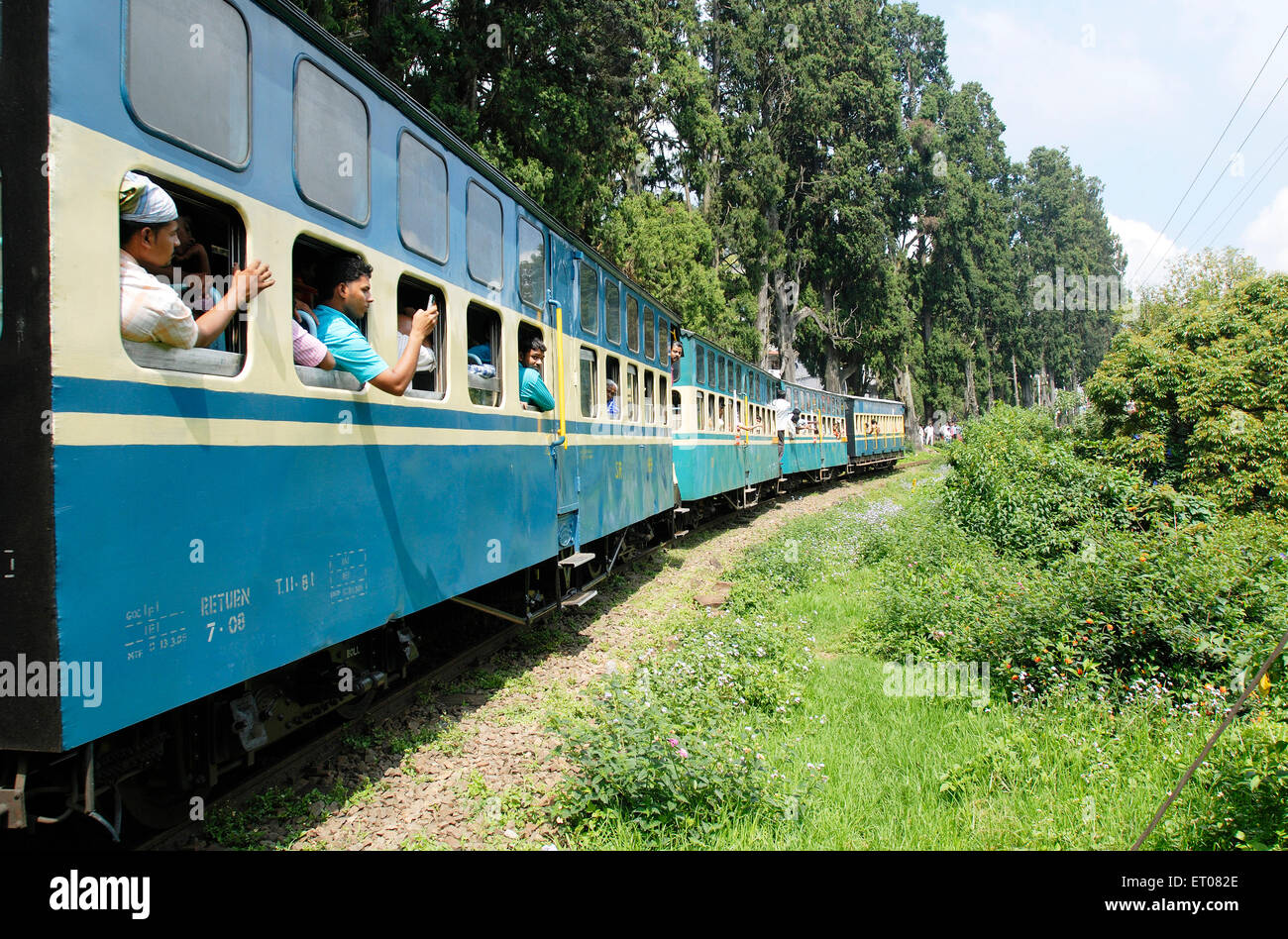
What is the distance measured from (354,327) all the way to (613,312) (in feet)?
16.9

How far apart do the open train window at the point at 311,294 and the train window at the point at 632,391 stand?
5.39 m

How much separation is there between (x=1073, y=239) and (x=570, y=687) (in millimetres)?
74147

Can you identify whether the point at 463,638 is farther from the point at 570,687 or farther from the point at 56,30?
the point at 56,30

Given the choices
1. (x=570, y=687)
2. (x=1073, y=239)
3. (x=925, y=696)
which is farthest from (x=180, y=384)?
(x=1073, y=239)

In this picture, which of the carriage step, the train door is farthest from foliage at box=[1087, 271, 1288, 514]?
the train door

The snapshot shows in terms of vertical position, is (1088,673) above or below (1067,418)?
below

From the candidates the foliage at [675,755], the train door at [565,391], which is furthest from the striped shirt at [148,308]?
the train door at [565,391]

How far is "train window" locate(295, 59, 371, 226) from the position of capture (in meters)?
3.48

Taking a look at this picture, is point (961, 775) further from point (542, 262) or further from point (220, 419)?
point (542, 262)

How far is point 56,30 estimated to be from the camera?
7.63ft

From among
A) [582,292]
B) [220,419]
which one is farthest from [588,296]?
[220,419]

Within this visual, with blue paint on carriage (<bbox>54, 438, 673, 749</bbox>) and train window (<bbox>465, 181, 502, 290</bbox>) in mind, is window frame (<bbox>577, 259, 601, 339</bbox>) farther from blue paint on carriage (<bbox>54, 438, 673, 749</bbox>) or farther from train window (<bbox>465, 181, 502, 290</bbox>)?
blue paint on carriage (<bbox>54, 438, 673, 749</bbox>)

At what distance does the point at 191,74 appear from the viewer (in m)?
2.85

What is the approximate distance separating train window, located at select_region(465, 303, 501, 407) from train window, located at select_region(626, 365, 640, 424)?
3.64 metres
